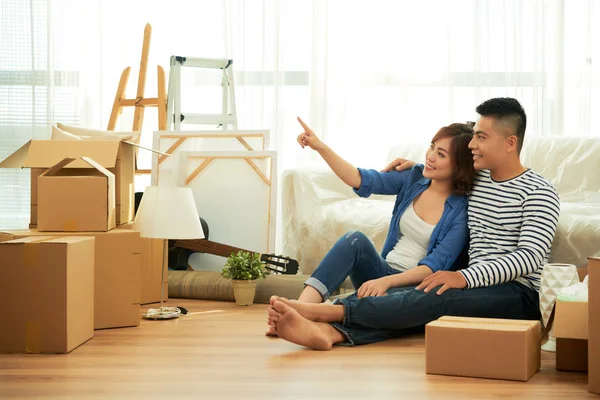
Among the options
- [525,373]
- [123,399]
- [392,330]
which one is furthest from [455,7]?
[123,399]

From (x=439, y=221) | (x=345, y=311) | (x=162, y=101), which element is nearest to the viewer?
(x=345, y=311)

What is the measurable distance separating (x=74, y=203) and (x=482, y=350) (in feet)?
4.58

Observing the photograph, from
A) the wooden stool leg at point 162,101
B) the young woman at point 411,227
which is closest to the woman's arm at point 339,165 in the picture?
the young woman at point 411,227

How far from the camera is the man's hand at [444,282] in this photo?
2.25 meters

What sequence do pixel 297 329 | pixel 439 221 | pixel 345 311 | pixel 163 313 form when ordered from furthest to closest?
pixel 163 313
pixel 439 221
pixel 345 311
pixel 297 329

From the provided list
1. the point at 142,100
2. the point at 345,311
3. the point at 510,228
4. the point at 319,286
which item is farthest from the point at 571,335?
the point at 142,100

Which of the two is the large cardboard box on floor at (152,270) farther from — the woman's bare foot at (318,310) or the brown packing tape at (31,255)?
the woman's bare foot at (318,310)

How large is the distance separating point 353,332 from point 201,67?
86.2 inches

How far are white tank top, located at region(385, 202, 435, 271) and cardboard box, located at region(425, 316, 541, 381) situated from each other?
0.58m

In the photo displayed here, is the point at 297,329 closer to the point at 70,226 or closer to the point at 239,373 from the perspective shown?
the point at 239,373

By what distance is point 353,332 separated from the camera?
7.39 feet

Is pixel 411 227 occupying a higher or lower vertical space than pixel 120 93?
lower

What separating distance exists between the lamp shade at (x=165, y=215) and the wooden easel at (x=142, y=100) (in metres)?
1.32

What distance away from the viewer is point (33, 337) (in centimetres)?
215
